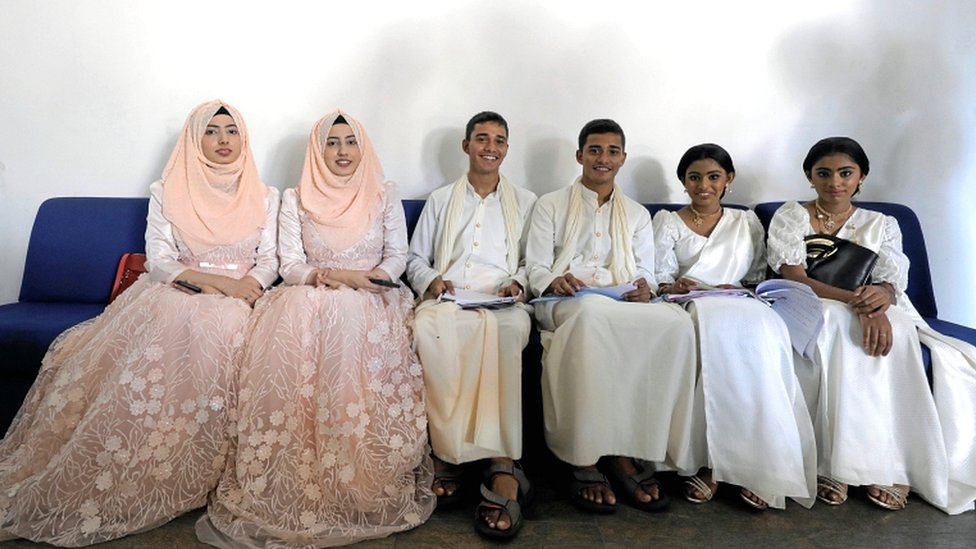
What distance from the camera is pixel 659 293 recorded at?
7.93 ft

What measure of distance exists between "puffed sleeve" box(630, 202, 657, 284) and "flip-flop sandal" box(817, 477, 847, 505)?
35.9 inches

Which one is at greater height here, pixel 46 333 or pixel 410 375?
pixel 410 375

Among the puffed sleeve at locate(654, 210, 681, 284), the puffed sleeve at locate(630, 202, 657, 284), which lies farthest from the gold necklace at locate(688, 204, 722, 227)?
the puffed sleeve at locate(630, 202, 657, 284)

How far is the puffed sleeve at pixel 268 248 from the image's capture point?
7.52 feet

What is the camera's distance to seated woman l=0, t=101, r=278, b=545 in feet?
5.42

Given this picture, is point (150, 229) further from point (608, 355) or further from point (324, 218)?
point (608, 355)

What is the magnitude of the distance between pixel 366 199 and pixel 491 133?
23.5 inches

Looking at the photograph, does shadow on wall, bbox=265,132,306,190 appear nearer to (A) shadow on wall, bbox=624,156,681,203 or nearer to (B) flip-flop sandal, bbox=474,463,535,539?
(A) shadow on wall, bbox=624,156,681,203

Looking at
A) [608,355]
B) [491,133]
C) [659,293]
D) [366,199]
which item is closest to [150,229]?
[366,199]

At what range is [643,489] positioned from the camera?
1.92 meters

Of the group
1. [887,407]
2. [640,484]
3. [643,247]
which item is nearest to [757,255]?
[643,247]

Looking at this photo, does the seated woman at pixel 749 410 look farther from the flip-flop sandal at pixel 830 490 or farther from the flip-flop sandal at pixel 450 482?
the flip-flop sandal at pixel 450 482

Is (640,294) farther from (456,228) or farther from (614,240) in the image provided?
(456,228)

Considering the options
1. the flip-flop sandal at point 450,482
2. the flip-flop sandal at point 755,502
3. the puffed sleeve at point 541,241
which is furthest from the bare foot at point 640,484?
the puffed sleeve at point 541,241
